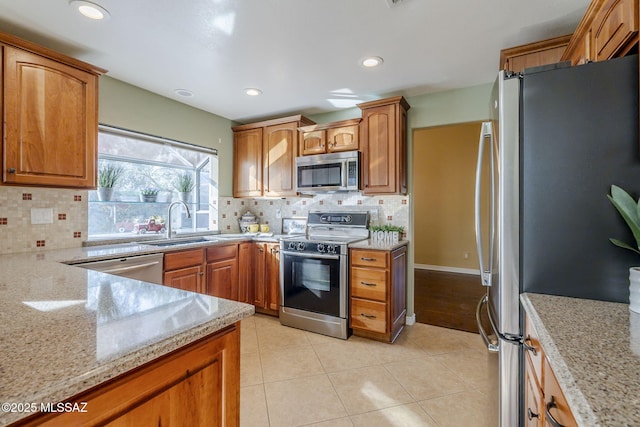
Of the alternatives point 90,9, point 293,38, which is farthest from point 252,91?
point 90,9

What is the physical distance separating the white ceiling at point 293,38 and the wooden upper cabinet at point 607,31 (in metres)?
0.34

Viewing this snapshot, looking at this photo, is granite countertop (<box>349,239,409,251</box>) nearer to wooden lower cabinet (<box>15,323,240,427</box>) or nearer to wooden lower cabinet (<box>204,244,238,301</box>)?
wooden lower cabinet (<box>204,244,238,301</box>)

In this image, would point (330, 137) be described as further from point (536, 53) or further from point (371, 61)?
point (536, 53)

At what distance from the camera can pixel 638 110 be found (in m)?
1.04

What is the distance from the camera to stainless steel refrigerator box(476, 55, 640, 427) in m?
1.07

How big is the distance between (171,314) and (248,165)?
10.5 feet

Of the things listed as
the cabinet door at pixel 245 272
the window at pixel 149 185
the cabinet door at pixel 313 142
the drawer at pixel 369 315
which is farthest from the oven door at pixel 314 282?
the window at pixel 149 185

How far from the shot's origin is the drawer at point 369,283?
8.66ft

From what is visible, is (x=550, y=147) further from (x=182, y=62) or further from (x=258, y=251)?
(x=258, y=251)

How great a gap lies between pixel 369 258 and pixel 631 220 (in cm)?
188

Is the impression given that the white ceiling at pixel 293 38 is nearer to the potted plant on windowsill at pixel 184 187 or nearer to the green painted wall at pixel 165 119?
the green painted wall at pixel 165 119

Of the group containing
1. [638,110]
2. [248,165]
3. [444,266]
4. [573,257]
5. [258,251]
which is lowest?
[444,266]

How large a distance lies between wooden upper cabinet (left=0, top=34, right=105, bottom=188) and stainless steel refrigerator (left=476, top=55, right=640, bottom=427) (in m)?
2.74

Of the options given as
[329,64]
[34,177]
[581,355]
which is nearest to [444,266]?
[329,64]
